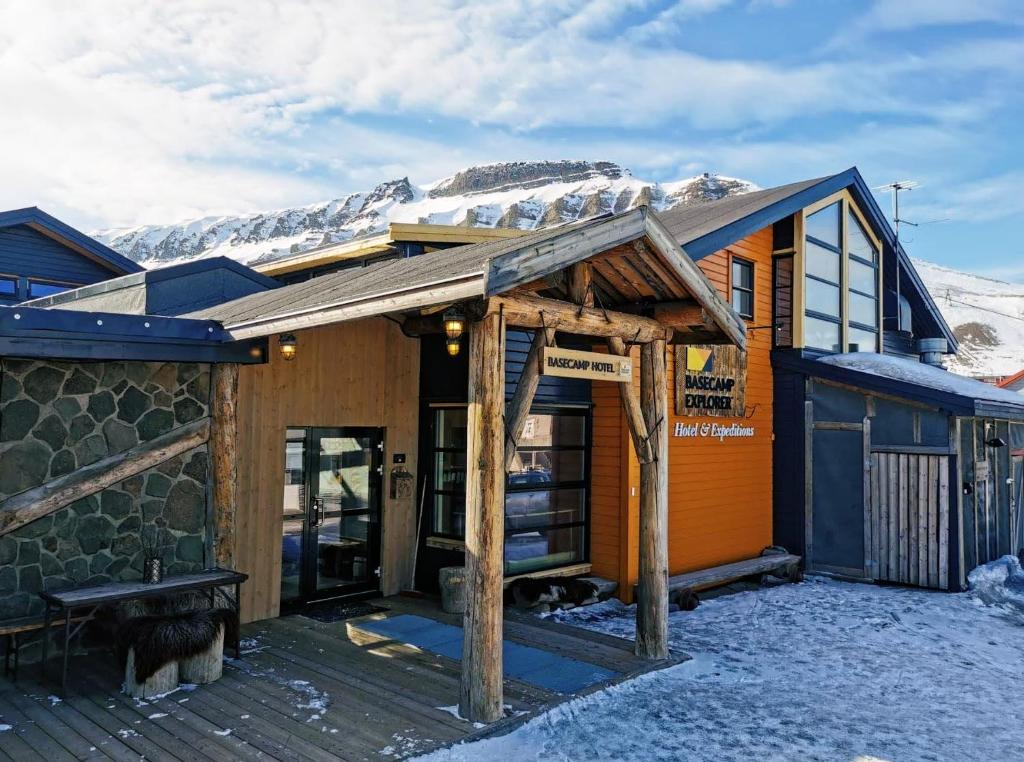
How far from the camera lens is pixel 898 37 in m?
12.3

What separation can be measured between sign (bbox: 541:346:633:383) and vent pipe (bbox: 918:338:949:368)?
11493 mm

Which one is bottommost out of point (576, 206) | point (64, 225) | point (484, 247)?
point (484, 247)

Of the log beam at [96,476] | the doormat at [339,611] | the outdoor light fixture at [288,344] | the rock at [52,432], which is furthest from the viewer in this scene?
the doormat at [339,611]

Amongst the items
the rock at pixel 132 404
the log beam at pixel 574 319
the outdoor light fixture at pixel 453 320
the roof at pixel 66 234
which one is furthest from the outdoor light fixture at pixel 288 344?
the roof at pixel 66 234

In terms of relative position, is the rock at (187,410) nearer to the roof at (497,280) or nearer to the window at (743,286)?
the roof at (497,280)

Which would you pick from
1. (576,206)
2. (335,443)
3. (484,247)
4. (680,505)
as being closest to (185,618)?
(335,443)

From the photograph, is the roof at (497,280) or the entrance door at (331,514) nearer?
the roof at (497,280)

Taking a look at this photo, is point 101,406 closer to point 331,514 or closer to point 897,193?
point 331,514

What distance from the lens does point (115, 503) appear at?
6.43 meters

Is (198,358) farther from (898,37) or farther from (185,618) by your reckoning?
(898,37)

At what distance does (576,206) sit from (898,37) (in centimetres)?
12447

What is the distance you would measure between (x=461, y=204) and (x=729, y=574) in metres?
139

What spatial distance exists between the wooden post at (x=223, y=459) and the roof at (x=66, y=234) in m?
9.82

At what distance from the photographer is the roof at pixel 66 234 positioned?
14.8 m
